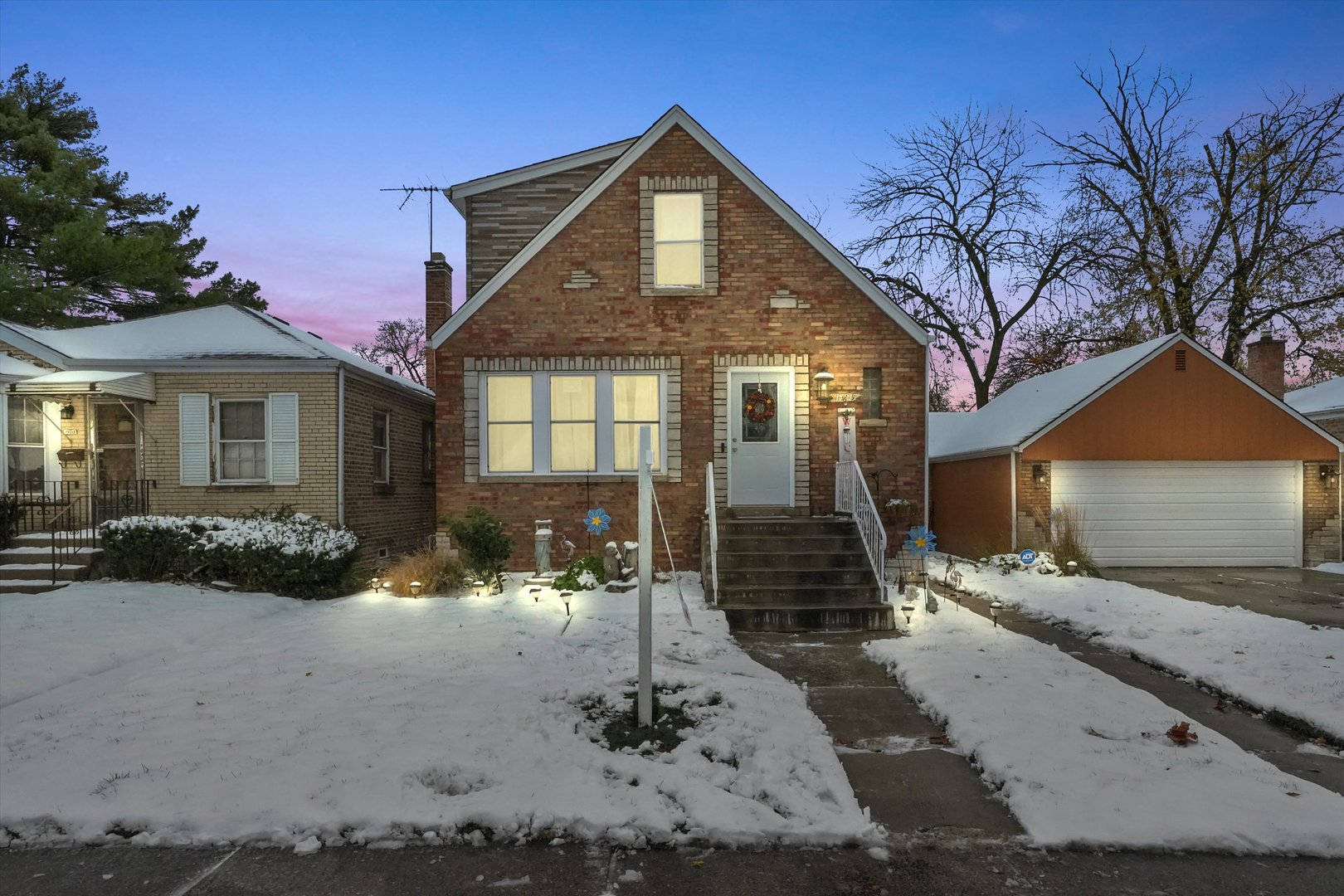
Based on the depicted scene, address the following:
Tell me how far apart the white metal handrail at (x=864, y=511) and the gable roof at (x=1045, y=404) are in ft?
15.4

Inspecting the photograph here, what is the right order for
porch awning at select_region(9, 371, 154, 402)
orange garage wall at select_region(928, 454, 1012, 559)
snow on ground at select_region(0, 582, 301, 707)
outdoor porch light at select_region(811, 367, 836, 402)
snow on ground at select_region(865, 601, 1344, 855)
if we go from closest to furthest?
1. snow on ground at select_region(865, 601, 1344, 855)
2. snow on ground at select_region(0, 582, 301, 707)
3. porch awning at select_region(9, 371, 154, 402)
4. outdoor porch light at select_region(811, 367, 836, 402)
5. orange garage wall at select_region(928, 454, 1012, 559)

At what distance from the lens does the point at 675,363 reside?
11914mm

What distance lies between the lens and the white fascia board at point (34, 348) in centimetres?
1228

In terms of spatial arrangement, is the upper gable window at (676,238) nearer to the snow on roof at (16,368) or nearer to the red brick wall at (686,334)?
the red brick wall at (686,334)

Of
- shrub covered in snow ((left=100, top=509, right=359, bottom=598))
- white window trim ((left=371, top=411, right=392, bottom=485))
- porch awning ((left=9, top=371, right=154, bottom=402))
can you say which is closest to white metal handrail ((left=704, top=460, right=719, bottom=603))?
shrub covered in snow ((left=100, top=509, right=359, bottom=598))

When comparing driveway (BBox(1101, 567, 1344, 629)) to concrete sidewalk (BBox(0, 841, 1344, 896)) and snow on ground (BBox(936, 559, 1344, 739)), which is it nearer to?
snow on ground (BBox(936, 559, 1344, 739))

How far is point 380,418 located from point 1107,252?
22.9 m

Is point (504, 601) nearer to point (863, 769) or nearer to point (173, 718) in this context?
point (173, 718)

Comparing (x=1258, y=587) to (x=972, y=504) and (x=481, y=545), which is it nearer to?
(x=972, y=504)

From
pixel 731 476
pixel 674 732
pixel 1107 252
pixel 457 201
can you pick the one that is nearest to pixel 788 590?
pixel 731 476

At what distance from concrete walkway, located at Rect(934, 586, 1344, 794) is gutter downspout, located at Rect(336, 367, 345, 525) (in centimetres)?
1039

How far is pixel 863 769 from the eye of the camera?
441cm

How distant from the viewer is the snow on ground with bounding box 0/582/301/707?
667 cm

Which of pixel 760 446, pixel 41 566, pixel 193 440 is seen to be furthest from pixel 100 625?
pixel 760 446
